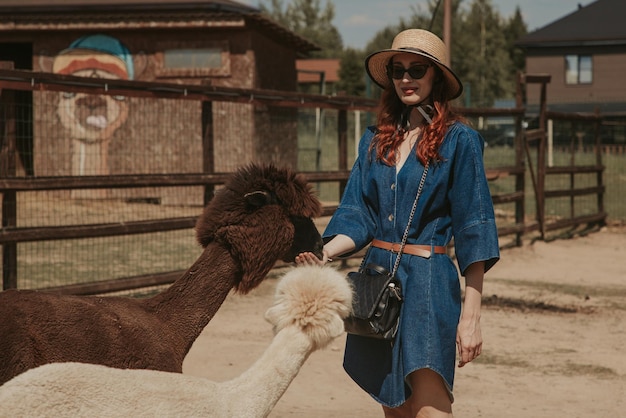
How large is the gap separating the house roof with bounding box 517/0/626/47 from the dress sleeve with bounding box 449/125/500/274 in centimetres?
3897

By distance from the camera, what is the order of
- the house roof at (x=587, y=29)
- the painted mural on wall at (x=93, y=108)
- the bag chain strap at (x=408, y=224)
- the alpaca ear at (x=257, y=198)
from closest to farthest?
the bag chain strap at (x=408, y=224)
the alpaca ear at (x=257, y=198)
the painted mural on wall at (x=93, y=108)
the house roof at (x=587, y=29)

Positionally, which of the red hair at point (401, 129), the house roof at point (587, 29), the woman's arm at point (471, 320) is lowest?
the woman's arm at point (471, 320)

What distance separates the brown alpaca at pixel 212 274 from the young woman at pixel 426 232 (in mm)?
720

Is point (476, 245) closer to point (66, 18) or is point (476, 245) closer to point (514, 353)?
point (514, 353)

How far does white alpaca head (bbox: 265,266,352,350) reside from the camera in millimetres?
2480

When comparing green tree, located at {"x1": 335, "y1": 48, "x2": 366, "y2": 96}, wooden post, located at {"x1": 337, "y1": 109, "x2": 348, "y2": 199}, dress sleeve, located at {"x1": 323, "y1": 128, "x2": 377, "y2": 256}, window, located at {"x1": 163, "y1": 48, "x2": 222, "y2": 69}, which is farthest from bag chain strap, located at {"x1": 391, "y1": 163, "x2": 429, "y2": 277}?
green tree, located at {"x1": 335, "y1": 48, "x2": 366, "y2": 96}

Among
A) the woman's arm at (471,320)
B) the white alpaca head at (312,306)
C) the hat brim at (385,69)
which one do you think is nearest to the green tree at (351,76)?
the hat brim at (385,69)

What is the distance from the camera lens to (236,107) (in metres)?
16.7

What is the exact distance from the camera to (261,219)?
4.41 metres

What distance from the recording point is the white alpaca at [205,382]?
2.21 meters

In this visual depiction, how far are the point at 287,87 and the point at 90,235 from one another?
1164 cm

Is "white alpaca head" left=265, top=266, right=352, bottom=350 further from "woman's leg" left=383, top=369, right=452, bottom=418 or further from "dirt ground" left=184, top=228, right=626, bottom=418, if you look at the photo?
"dirt ground" left=184, top=228, right=626, bottom=418

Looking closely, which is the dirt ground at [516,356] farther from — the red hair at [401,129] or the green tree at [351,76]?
the green tree at [351,76]

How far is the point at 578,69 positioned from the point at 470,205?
4002cm
